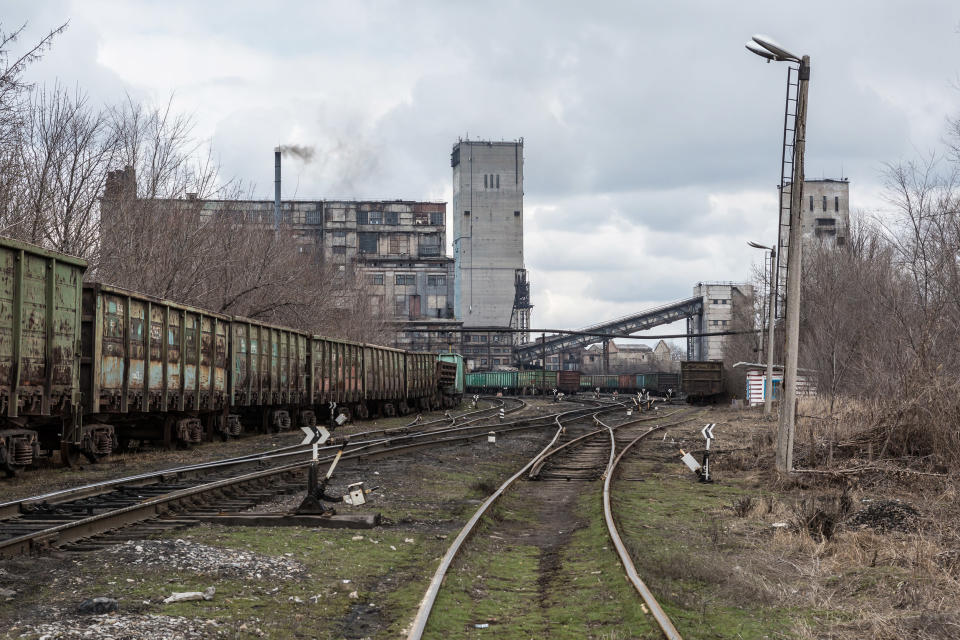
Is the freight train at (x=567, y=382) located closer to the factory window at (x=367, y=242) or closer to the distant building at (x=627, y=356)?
the factory window at (x=367, y=242)

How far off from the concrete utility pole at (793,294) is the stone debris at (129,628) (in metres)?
11.5

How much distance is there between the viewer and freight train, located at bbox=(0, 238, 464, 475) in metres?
14.1

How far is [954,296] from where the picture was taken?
2305 centimetres

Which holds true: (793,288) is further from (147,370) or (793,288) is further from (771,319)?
(771,319)

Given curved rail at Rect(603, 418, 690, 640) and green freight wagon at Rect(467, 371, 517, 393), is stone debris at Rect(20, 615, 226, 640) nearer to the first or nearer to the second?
curved rail at Rect(603, 418, 690, 640)

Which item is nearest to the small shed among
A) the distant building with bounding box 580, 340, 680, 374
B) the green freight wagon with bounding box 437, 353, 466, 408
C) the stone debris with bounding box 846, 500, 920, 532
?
the green freight wagon with bounding box 437, 353, 466, 408

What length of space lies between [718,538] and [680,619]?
4.07 m

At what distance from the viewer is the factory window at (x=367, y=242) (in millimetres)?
115375

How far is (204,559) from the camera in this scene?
834 centimetres

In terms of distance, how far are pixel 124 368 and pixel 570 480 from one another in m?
8.62

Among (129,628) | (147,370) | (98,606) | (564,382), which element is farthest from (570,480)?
(564,382)

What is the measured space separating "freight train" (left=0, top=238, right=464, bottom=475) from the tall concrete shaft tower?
271 ft

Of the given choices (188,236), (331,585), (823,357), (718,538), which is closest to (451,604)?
(331,585)

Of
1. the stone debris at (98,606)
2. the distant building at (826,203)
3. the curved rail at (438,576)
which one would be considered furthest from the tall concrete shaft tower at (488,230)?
the stone debris at (98,606)
